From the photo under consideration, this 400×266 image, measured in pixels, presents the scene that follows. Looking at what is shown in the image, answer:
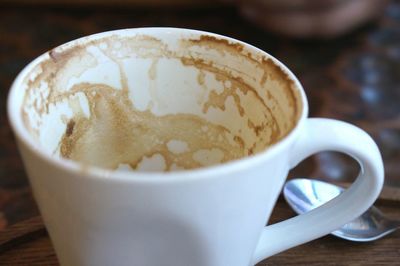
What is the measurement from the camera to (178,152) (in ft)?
1.41

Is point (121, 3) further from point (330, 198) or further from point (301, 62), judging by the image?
point (330, 198)

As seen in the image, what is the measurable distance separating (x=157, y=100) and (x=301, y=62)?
0.97 metres

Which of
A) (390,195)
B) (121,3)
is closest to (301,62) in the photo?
(121,3)

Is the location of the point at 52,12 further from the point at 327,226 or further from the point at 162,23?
the point at 327,226

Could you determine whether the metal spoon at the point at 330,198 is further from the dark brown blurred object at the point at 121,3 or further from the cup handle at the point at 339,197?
the dark brown blurred object at the point at 121,3

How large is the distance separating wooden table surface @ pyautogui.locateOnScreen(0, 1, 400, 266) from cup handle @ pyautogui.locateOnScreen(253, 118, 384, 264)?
9 centimetres

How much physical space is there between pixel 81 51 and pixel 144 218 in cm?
15

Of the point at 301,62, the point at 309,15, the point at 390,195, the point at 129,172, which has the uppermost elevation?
the point at 129,172

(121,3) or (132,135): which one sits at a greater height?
(132,135)

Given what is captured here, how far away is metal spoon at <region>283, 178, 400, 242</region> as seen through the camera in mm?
421

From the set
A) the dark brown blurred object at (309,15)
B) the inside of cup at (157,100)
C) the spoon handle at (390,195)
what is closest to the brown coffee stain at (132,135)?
the inside of cup at (157,100)

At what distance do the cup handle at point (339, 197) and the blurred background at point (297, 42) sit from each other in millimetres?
608

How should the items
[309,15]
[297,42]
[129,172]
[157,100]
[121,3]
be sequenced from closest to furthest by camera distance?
[129,172], [157,100], [309,15], [297,42], [121,3]

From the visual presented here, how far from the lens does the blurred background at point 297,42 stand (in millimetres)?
1005
